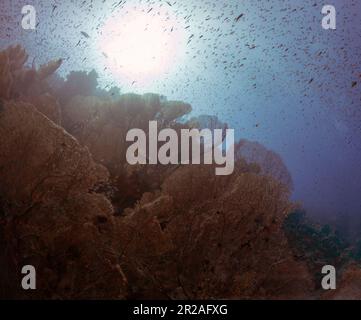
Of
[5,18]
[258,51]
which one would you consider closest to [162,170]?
[5,18]

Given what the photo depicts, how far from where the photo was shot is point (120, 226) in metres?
4.75

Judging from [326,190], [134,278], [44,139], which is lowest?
[134,278]

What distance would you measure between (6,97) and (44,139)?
1.37m

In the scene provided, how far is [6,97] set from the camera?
5355mm

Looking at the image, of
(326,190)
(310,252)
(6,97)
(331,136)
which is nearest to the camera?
(6,97)

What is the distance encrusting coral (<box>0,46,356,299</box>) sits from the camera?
14.7 feet

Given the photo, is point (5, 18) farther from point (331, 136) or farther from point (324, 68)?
point (331, 136)

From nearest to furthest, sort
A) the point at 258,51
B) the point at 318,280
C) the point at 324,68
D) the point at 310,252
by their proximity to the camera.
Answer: the point at 318,280 < the point at 310,252 < the point at 258,51 < the point at 324,68

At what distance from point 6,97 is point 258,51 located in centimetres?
3103

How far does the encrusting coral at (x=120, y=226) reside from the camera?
14.7ft

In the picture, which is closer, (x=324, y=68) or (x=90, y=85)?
(x=90, y=85)
